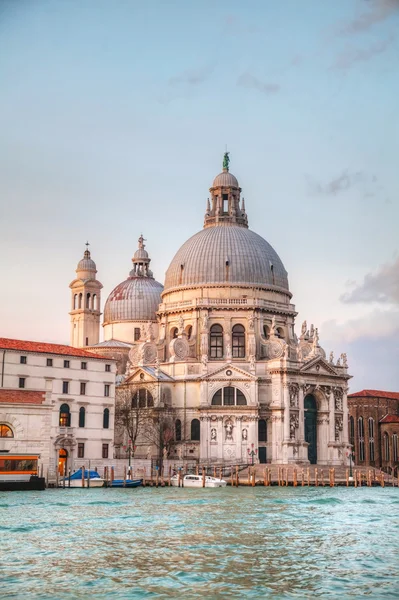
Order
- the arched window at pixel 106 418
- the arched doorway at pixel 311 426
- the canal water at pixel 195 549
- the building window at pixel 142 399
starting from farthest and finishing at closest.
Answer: the arched doorway at pixel 311 426
the building window at pixel 142 399
the arched window at pixel 106 418
the canal water at pixel 195 549

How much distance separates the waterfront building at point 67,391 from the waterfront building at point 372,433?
3517 cm

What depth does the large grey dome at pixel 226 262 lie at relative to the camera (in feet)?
269

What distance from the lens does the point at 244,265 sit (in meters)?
82.1

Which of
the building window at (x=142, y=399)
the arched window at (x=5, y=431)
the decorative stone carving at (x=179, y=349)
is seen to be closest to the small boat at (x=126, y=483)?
the arched window at (x=5, y=431)

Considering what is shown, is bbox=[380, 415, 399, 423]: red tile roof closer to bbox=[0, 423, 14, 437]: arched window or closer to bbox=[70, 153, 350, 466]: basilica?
bbox=[70, 153, 350, 466]: basilica

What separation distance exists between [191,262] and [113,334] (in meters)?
15.7

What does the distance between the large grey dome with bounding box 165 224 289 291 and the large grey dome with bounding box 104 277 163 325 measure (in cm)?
883

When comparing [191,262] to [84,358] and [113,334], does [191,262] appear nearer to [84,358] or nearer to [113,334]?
[113,334]

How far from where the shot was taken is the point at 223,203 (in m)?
88.3

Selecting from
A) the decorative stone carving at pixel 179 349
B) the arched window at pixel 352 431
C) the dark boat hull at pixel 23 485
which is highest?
the decorative stone carving at pixel 179 349

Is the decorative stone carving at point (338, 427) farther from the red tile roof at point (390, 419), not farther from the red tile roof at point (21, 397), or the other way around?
the red tile roof at point (21, 397)

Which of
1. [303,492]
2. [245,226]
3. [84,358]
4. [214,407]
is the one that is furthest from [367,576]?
[245,226]

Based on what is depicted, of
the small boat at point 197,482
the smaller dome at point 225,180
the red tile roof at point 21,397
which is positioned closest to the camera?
the red tile roof at point 21,397

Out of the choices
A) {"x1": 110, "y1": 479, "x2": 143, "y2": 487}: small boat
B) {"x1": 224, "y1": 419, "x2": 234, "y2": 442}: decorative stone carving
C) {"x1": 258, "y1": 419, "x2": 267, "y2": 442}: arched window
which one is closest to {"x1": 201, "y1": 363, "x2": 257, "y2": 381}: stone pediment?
{"x1": 224, "y1": 419, "x2": 234, "y2": 442}: decorative stone carving
